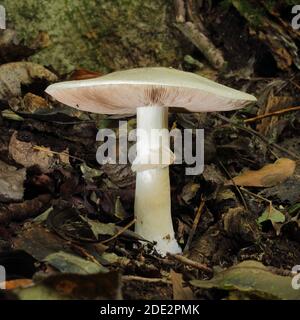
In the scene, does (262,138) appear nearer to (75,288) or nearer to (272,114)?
(272,114)

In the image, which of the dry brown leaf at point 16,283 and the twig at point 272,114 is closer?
the dry brown leaf at point 16,283

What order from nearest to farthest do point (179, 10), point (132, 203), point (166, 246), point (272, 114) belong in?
point (166, 246)
point (132, 203)
point (272, 114)
point (179, 10)

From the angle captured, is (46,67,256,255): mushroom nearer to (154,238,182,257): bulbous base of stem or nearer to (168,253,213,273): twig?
(154,238,182,257): bulbous base of stem

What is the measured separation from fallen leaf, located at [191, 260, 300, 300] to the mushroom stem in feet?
1.80

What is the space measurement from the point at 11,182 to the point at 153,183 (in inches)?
29.1

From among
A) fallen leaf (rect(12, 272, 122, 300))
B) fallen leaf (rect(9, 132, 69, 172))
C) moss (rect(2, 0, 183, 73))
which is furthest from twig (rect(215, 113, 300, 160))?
fallen leaf (rect(12, 272, 122, 300))

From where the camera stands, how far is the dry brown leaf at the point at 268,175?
288 centimetres

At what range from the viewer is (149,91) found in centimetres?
217

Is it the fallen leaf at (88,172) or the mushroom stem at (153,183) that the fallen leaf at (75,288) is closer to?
the mushroom stem at (153,183)

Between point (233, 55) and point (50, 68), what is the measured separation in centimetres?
157

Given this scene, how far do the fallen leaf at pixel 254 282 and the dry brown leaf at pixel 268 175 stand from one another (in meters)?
0.94

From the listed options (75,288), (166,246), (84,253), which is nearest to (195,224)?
(166,246)

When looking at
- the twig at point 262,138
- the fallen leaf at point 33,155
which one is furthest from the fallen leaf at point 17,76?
the twig at point 262,138
